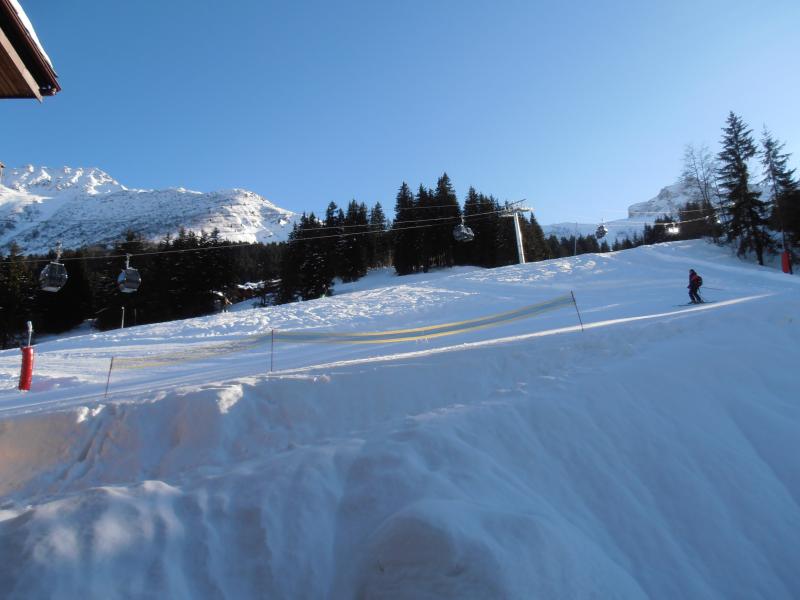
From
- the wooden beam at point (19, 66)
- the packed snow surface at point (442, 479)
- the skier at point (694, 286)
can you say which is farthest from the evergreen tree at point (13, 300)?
the skier at point (694, 286)

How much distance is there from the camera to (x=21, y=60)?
5.39 m

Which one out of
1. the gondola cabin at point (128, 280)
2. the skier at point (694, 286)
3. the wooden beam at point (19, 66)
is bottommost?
the skier at point (694, 286)

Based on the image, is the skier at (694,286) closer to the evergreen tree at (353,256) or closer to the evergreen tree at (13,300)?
the evergreen tree at (353,256)

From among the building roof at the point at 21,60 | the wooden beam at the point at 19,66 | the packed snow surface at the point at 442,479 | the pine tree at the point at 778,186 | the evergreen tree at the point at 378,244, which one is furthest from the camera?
the evergreen tree at the point at 378,244

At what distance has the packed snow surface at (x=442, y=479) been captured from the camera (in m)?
2.95

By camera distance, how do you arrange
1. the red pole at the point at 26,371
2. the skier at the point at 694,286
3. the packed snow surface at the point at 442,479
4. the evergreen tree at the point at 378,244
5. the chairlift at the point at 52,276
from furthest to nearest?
1. the evergreen tree at the point at 378,244
2. the skier at the point at 694,286
3. the chairlift at the point at 52,276
4. the red pole at the point at 26,371
5. the packed snow surface at the point at 442,479

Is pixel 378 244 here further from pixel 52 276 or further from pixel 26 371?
pixel 26 371

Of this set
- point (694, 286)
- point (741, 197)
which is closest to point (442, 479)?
point (694, 286)

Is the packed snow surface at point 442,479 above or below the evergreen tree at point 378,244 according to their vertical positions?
below

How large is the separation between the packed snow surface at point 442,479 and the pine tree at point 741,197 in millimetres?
34299

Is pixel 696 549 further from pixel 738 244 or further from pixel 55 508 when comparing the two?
pixel 738 244

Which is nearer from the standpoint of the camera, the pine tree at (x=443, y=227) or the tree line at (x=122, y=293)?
the tree line at (x=122, y=293)

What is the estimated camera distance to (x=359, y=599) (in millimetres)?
2928

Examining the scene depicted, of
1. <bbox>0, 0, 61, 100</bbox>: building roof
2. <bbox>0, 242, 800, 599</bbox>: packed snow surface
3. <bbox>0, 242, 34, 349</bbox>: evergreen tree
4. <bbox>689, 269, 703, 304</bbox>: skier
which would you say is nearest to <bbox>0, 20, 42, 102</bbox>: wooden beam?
<bbox>0, 0, 61, 100</bbox>: building roof
